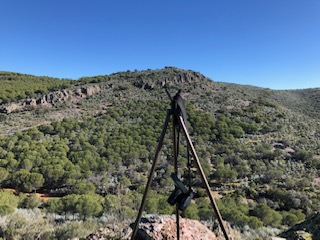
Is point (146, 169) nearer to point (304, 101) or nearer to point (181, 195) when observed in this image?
point (181, 195)

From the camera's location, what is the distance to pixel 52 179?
1664cm

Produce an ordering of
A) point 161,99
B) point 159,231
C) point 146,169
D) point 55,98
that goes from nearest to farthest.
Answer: point 159,231, point 146,169, point 55,98, point 161,99

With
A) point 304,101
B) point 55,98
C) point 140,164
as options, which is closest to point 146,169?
point 140,164

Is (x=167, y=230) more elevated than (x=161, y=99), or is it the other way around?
(x=161, y=99)

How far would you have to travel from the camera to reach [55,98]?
40.0 metres

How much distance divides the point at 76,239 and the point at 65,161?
15.6 metres

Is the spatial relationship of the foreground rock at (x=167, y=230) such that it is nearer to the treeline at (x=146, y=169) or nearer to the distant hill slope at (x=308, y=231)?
the distant hill slope at (x=308, y=231)

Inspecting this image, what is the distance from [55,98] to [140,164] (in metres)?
25.4

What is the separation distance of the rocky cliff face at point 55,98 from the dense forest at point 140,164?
5.51 ft

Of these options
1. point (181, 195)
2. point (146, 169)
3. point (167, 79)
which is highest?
point (167, 79)

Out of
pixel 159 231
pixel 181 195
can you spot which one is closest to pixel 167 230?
pixel 159 231

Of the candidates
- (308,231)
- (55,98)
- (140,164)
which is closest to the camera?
(308,231)

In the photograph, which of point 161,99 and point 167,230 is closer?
point 167,230

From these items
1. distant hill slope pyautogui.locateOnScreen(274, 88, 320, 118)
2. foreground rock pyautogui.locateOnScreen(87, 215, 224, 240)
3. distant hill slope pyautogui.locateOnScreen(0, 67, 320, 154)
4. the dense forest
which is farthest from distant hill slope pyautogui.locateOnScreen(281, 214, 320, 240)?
distant hill slope pyautogui.locateOnScreen(274, 88, 320, 118)
